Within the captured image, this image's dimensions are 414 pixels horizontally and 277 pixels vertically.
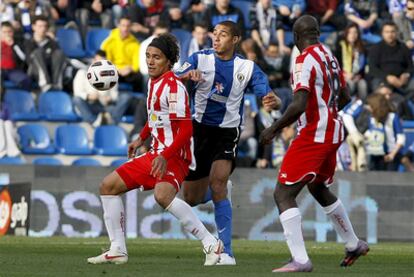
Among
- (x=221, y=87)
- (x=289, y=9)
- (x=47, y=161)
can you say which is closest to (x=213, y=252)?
(x=221, y=87)

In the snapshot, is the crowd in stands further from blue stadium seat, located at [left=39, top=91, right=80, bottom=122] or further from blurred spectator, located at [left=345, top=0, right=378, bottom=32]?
blue stadium seat, located at [left=39, top=91, right=80, bottom=122]

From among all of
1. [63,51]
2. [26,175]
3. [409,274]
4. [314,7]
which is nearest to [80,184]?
[26,175]

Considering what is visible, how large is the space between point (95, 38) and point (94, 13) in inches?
33.9

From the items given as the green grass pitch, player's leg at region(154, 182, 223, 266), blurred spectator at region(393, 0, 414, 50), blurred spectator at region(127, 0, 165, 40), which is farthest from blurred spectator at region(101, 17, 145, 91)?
player's leg at region(154, 182, 223, 266)

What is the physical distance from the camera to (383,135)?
21.7 meters

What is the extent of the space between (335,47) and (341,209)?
41.2 ft

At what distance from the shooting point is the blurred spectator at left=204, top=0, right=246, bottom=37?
76.6 ft

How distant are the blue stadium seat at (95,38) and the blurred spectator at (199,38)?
5.92ft

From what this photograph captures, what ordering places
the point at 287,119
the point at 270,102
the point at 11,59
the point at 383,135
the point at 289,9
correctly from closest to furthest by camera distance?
the point at 287,119 < the point at 270,102 < the point at 383,135 < the point at 11,59 < the point at 289,9

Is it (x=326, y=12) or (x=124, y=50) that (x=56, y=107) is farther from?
(x=326, y=12)

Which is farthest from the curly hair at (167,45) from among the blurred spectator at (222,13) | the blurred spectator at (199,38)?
the blurred spectator at (222,13)

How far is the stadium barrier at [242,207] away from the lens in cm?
1942

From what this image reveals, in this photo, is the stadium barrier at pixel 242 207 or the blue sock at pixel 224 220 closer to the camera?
the blue sock at pixel 224 220

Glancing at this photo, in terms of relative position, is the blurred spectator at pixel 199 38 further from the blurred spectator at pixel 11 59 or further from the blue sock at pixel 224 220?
the blue sock at pixel 224 220
